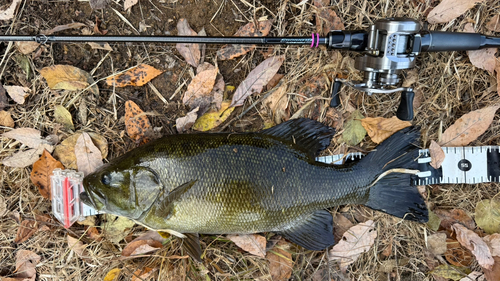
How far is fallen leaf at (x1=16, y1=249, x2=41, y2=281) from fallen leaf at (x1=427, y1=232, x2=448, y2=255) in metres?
3.45

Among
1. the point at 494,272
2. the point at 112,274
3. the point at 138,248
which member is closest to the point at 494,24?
the point at 494,272

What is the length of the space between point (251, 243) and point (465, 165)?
6.52 feet

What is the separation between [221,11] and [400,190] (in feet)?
6.86

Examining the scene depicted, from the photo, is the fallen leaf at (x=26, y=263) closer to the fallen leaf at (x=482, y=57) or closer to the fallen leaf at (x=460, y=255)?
the fallen leaf at (x=460, y=255)

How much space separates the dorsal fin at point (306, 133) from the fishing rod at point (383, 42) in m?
0.42

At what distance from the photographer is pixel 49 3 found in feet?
8.50

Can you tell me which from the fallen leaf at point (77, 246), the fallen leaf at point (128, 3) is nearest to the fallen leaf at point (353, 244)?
the fallen leaf at point (77, 246)

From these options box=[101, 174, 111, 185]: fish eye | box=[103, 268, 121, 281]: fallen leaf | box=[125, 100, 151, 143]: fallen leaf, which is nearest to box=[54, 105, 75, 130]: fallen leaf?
box=[125, 100, 151, 143]: fallen leaf

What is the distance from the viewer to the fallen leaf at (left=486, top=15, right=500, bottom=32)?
2.60 meters

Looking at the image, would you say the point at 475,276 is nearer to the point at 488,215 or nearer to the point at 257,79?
the point at 488,215

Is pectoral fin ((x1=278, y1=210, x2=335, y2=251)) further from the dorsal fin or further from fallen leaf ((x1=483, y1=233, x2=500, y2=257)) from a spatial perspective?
fallen leaf ((x1=483, y1=233, x2=500, y2=257))

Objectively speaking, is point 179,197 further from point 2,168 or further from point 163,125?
point 2,168

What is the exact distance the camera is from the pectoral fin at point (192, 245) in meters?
2.43

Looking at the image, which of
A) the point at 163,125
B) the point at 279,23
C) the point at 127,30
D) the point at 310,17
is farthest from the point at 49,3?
the point at 310,17
